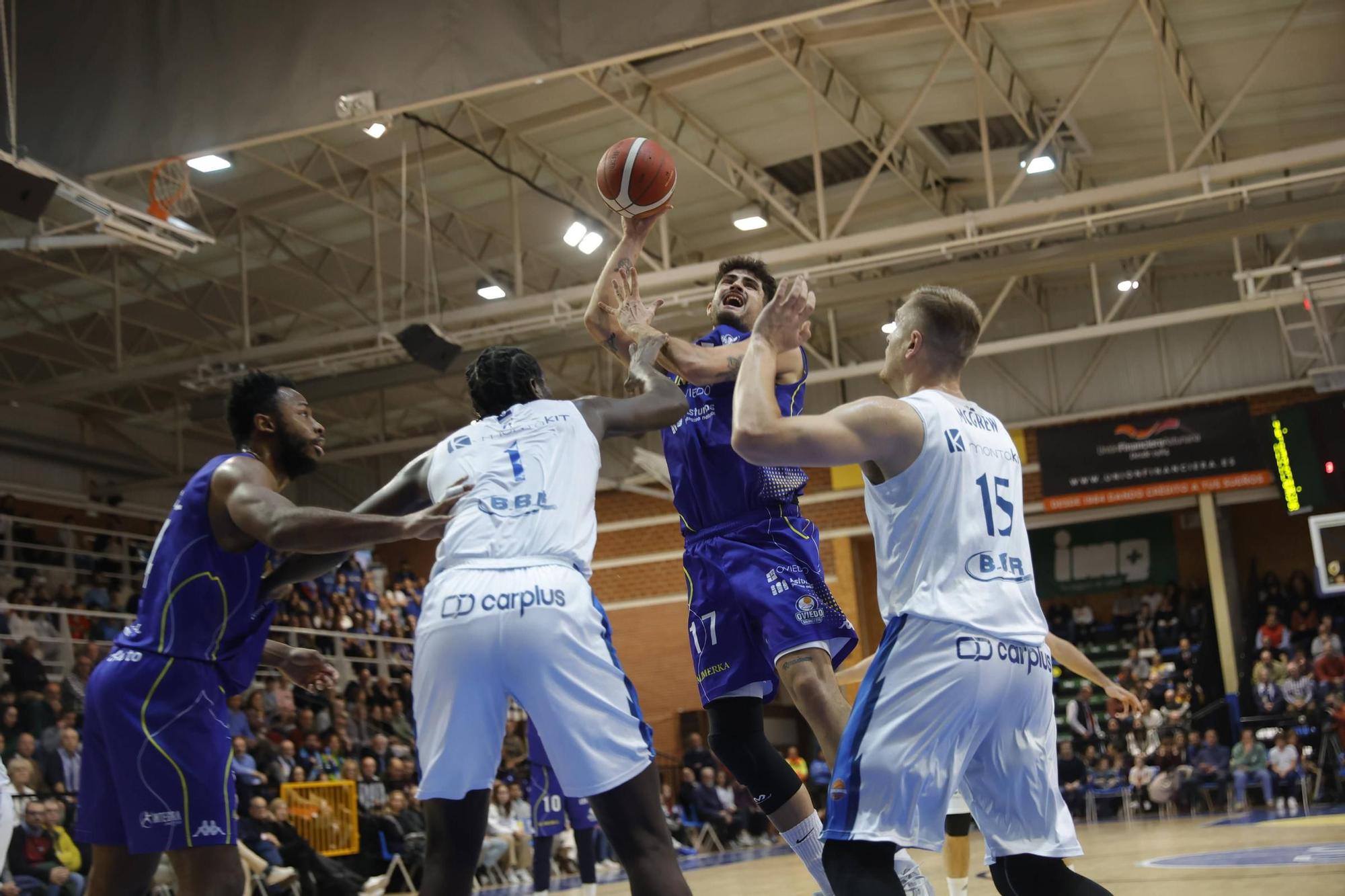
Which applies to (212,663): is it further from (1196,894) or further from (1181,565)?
(1181,565)

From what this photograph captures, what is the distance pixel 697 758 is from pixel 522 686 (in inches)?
754

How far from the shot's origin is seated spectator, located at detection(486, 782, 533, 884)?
16.5 metres

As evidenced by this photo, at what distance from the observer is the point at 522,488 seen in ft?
12.6

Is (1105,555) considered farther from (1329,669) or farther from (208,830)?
(208,830)

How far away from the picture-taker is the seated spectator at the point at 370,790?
15.3 metres

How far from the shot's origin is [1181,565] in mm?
27094

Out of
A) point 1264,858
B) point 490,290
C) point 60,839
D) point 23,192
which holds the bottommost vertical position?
point 1264,858

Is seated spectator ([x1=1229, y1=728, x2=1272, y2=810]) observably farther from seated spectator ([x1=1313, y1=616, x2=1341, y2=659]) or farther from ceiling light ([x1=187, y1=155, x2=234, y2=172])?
ceiling light ([x1=187, y1=155, x2=234, y2=172])

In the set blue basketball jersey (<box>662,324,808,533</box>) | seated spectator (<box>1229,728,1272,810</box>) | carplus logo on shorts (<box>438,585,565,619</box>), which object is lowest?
seated spectator (<box>1229,728,1272,810</box>)

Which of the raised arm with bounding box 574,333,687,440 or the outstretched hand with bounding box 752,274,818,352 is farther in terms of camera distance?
the raised arm with bounding box 574,333,687,440

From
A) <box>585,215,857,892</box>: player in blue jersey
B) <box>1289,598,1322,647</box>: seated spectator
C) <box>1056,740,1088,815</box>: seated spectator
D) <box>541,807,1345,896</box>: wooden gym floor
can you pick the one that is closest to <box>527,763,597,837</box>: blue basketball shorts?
<box>541,807,1345,896</box>: wooden gym floor

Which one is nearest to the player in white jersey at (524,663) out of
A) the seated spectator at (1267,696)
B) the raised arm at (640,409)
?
the raised arm at (640,409)

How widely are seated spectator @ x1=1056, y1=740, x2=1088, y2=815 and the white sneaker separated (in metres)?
11.8

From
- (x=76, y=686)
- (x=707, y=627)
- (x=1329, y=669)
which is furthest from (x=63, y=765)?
(x=1329, y=669)
